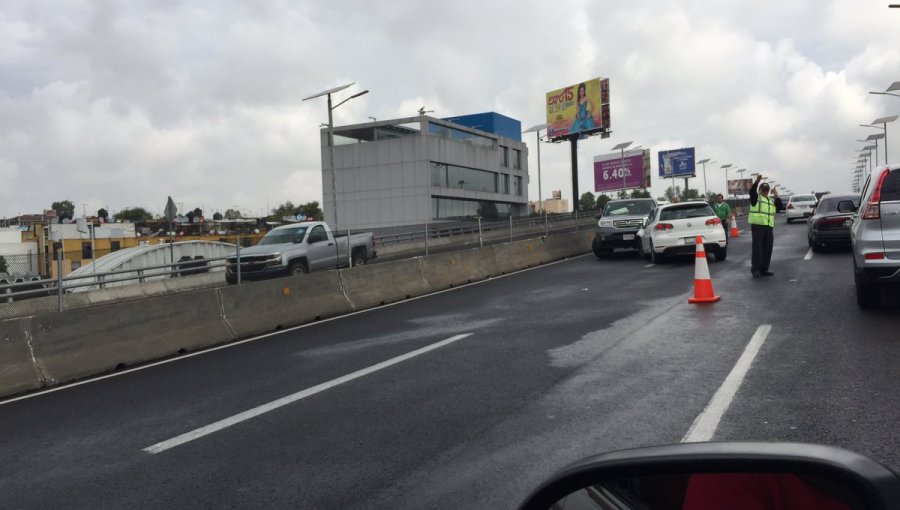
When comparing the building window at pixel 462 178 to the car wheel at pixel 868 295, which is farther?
the building window at pixel 462 178

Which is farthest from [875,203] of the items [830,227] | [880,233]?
[830,227]

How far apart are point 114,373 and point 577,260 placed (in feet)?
52.3

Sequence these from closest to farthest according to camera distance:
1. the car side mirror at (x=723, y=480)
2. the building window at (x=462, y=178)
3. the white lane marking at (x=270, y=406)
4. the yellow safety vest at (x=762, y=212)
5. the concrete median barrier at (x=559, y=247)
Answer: the car side mirror at (x=723, y=480), the white lane marking at (x=270, y=406), the yellow safety vest at (x=762, y=212), the concrete median barrier at (x=559, y=247), the building window at (x=462, y=178)

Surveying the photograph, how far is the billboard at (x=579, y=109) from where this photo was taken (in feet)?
244

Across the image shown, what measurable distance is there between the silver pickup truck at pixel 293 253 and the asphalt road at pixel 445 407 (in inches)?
325

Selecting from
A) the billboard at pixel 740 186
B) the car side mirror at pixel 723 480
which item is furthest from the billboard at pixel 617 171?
the car side mirror at pixel 723 480

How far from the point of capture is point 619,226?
21875 millimetres

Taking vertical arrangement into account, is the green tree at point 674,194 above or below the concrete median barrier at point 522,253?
above

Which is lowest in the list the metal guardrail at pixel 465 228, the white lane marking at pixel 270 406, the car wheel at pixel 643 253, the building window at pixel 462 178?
the white lane marking at pixel 270 406

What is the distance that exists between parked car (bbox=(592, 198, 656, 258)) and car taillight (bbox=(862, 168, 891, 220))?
12.5 m

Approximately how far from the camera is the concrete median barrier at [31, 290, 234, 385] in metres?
8.75

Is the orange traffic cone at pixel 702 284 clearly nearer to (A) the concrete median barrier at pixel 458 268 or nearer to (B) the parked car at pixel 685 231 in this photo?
(B) the parked car at pixel 685 231

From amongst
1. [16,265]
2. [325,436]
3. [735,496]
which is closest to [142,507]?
[325,436]

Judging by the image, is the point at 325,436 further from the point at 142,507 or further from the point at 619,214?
the point at 619,214
